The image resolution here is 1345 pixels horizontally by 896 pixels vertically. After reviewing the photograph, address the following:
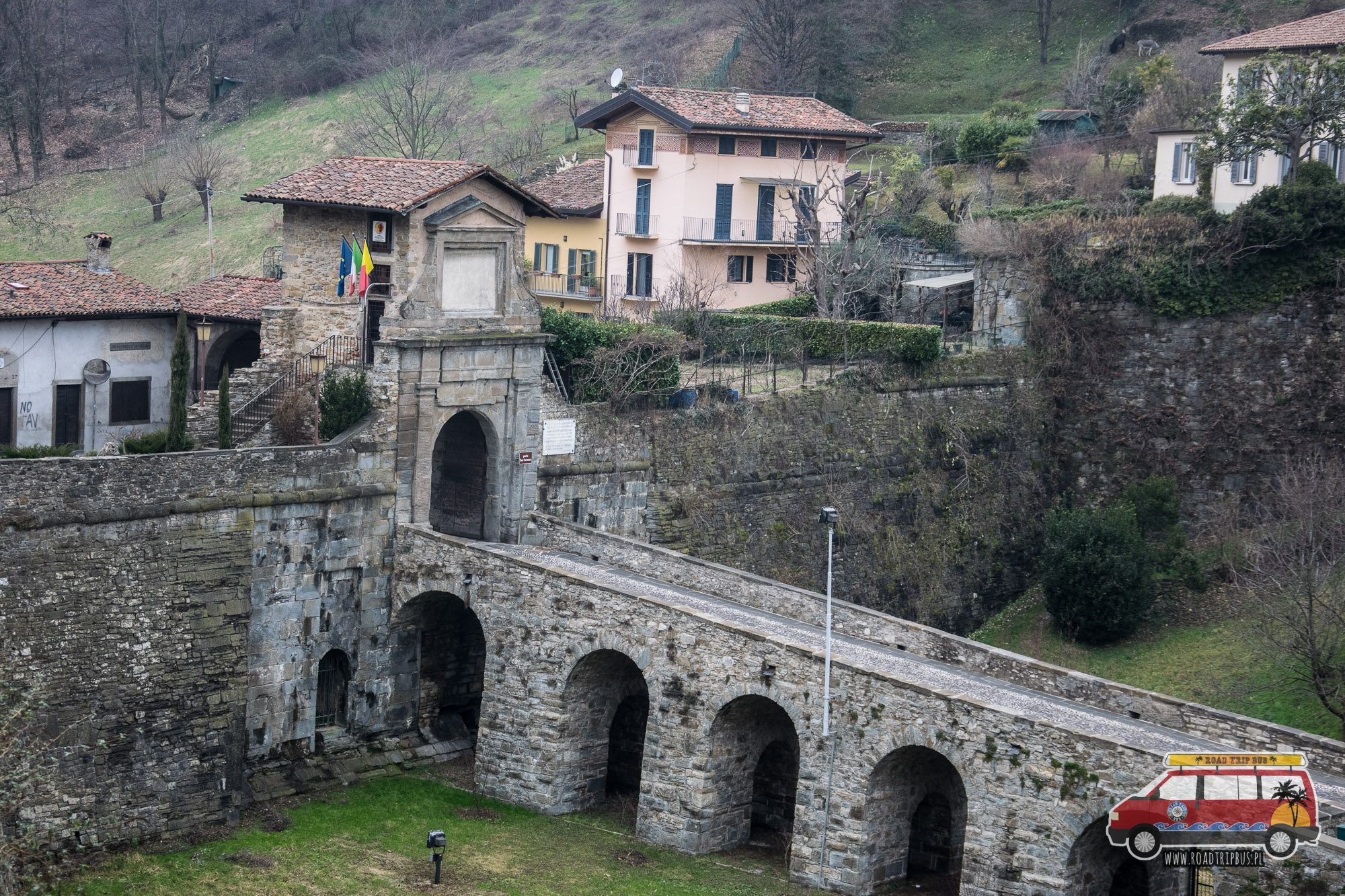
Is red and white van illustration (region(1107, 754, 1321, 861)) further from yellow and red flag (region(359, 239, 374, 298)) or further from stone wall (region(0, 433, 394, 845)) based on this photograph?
yellow and red flag (region(359, 239, 374, 298))

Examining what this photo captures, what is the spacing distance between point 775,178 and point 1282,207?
50.9ft

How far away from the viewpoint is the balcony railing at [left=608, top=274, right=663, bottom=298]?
53.0m

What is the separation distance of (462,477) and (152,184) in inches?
1493

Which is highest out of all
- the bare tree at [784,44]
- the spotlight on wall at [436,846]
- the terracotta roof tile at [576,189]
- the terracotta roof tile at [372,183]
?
the bare tree at [784,44]

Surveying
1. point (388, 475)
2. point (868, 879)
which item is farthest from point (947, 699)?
point (388, 475)

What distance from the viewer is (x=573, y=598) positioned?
3064cm

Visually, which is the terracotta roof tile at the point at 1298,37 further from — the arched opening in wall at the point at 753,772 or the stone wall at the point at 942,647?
the arched opening in wall at the point at 753,772

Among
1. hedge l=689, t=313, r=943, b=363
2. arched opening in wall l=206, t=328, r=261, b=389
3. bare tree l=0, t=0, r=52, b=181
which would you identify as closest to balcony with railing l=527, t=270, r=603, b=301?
hedge l=689, t=313, r=943, b=363

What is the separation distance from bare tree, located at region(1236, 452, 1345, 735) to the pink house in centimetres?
1649

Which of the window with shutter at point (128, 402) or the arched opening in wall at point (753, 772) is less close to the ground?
the window with shutter at point (128, 402)

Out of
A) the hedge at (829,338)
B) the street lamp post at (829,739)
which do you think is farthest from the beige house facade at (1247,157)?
the street lamp post at (829,739)

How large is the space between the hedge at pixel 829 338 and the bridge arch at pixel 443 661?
40.8 feet

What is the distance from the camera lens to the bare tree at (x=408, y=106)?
221ft

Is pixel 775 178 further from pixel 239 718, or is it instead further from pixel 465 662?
pixel 239 718
